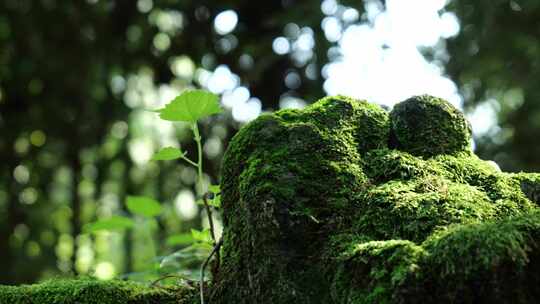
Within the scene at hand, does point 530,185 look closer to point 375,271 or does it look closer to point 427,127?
point 427,127

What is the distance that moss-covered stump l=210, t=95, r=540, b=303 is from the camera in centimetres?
105

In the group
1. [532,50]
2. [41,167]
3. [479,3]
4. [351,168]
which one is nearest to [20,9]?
[41,167]

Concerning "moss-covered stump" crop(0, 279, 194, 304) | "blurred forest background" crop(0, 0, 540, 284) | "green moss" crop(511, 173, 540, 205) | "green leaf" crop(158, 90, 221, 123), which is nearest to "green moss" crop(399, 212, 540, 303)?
"green moss" crop(511, 173, 540, 205)

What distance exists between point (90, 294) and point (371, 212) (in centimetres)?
82

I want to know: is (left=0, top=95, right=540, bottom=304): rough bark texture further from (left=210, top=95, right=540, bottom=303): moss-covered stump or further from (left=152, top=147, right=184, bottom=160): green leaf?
(left=152, top=147, right=184, bottom=160): green leaf

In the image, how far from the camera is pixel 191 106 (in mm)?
1855

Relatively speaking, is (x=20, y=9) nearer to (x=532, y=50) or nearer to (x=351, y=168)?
(x=532, y=50)

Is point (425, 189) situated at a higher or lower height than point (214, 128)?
lower

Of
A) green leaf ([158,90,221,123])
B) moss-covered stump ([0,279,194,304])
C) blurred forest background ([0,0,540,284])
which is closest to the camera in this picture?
moss-covered stump ([0,279,194,304])

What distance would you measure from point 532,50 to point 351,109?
12.2 feet

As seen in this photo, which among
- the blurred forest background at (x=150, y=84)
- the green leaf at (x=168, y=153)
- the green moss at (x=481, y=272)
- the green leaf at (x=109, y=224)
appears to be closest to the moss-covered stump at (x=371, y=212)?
the green moss at (x=481, y=272)

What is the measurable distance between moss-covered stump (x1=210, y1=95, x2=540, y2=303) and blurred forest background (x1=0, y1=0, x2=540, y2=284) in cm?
319

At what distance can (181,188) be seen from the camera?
6.59 metres

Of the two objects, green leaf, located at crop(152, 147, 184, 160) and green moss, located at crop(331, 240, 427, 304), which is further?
green leaf, located at crop(152, 147, 184, 160)
